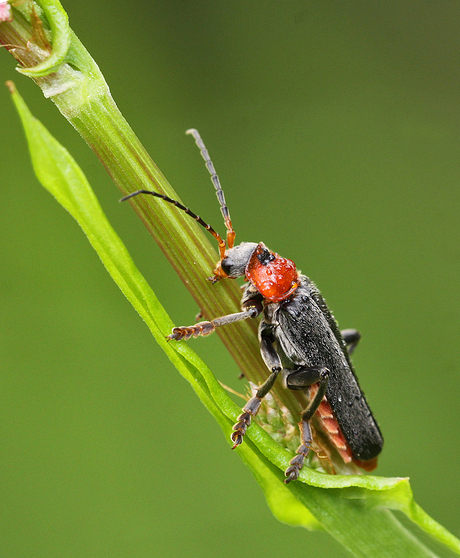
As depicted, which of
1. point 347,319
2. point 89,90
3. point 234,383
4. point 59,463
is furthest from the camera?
point 347,319

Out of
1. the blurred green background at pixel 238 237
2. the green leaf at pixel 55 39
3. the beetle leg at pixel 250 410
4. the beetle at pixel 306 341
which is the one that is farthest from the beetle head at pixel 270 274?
the blurred green background at pixel 238 237

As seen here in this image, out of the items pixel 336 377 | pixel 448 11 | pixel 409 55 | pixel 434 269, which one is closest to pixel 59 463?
pixel 336 377

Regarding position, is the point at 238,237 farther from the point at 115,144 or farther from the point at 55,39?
the point at 55,39

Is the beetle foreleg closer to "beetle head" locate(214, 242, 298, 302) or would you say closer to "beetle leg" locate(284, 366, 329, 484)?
"beetle leg" locate(284, 366, 329, 484)

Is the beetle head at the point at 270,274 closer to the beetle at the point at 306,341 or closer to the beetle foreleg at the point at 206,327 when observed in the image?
the beetle at the point at 306,341

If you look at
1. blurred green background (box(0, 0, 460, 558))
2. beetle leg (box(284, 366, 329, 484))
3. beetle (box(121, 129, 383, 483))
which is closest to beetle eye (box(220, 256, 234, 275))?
beetle (box(121, 129, 383, 483))

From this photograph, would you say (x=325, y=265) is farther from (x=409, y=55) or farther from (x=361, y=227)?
(x=409, y=55)
